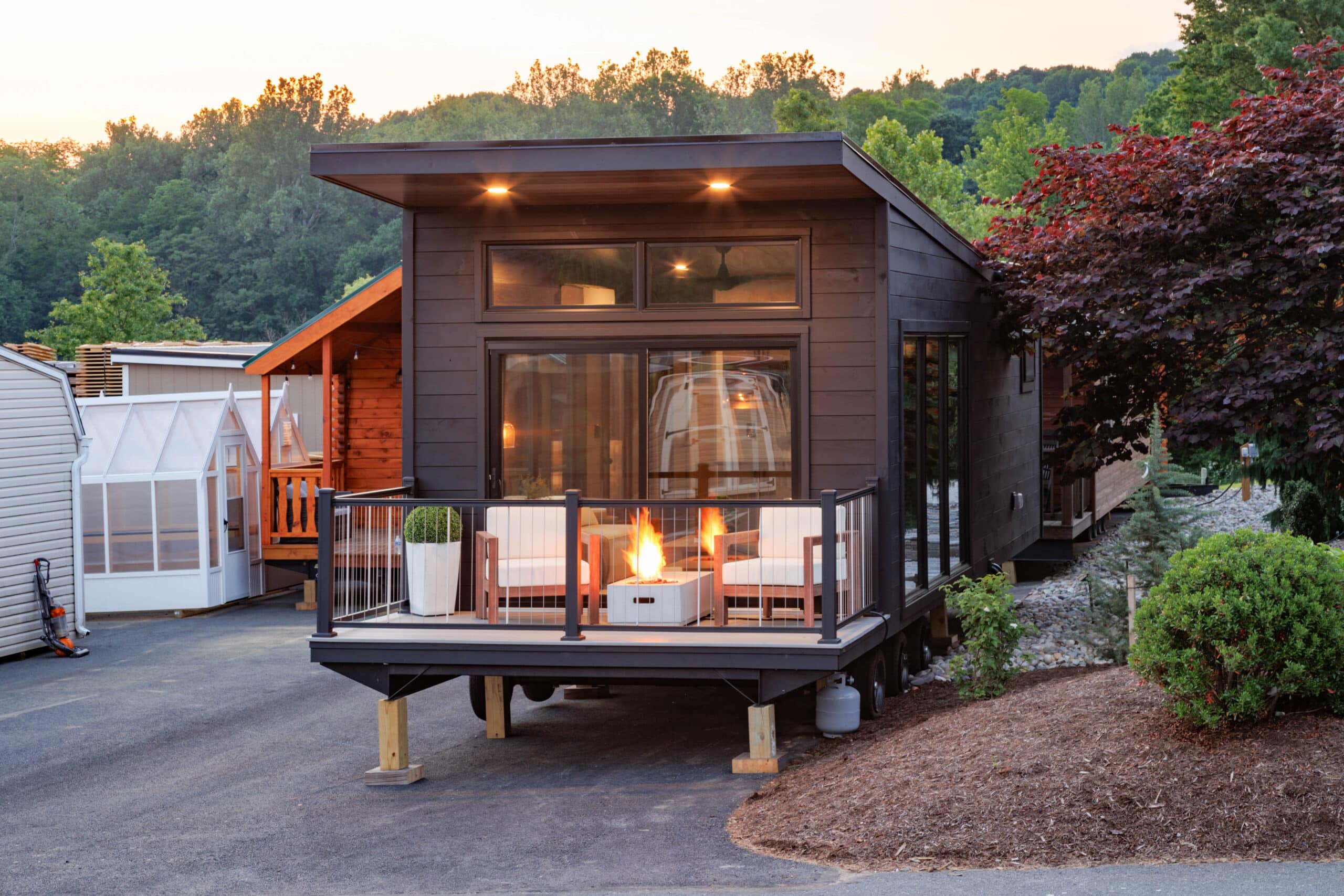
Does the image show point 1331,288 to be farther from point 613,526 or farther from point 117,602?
point 117,602

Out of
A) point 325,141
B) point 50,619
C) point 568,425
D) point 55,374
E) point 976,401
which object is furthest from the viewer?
point 325,141

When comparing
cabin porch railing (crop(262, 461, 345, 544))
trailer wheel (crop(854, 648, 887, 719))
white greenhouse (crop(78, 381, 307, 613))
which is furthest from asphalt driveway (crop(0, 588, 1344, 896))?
cabin porch railing (crop(262, 461, 345, 544))

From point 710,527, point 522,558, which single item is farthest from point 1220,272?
point 522,558

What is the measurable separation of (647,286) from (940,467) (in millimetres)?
2788

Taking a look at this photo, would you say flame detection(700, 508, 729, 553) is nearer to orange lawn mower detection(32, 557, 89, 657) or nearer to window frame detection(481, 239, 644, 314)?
window frame detection(481, 239, 644, 314)

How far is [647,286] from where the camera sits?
342 inches

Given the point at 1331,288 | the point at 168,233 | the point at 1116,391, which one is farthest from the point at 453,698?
the point at 168,233

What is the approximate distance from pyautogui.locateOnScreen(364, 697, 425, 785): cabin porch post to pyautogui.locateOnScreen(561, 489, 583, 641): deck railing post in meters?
1.15

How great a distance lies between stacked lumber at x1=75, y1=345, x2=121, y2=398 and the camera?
21.5 meters

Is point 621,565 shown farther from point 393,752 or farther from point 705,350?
point 393,752

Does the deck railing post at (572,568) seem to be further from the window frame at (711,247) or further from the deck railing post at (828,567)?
the window frame at (711,247)

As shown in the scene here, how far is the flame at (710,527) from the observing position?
8102 mm

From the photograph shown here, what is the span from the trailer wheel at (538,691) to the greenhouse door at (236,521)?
24.3ft

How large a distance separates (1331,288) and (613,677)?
5.97 m
